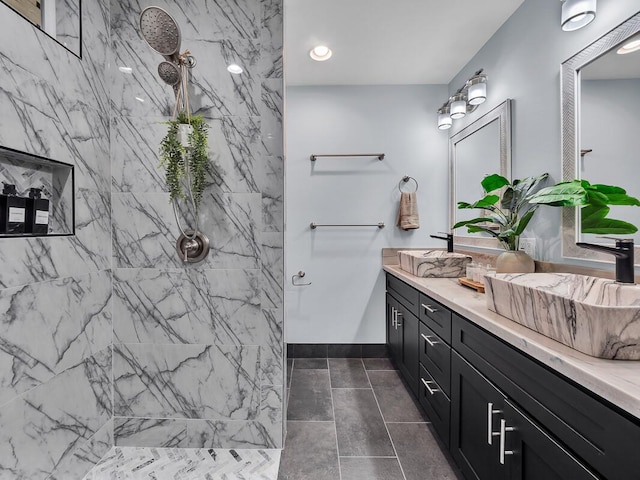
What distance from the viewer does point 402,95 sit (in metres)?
3.04

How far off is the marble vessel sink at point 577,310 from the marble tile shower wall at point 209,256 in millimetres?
1078

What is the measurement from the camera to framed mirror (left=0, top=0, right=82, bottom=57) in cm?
134

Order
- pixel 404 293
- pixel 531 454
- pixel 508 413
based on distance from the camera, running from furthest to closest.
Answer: pixel 404 293 → pixel 508 413 → pixel 531 454

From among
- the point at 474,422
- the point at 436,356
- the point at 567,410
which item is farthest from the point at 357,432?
the point at 567,410

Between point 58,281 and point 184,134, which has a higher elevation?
point 184,134

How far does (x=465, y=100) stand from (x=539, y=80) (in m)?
0.71

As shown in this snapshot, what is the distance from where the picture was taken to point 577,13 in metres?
1.44

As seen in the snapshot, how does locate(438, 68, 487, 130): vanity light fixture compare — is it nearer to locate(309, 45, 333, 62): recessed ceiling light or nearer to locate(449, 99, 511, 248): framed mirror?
locate(449, 99, 511, 248): framed mirror

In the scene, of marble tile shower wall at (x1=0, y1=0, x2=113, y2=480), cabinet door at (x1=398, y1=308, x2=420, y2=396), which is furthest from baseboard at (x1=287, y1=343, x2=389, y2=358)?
marble tile shower wall at (x1=0, y1=0, x2=113, y2=480)

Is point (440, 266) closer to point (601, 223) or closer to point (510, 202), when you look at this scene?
point (510, 202)

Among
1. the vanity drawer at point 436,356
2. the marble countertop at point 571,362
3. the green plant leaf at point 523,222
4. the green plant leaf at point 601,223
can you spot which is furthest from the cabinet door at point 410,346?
the green plant leaf at point 601,223

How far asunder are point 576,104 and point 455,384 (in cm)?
149

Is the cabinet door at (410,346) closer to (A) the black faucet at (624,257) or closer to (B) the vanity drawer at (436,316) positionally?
(B) the vanity drawer at (436,316)

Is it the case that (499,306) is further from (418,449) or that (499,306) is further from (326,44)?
(326,44)
